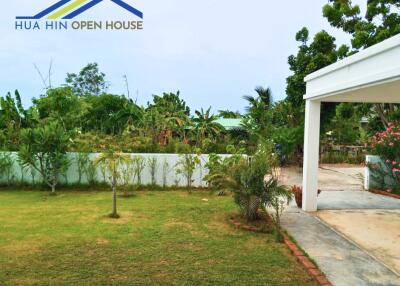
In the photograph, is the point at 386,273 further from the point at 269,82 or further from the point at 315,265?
the point at 269,82

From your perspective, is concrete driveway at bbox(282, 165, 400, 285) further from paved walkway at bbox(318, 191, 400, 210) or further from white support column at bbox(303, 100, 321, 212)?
white support column at bbox(303, 100, 321, 212)

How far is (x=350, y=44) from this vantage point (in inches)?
511

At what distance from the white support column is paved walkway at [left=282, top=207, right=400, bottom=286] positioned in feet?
2.82

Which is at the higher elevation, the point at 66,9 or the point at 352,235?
the point at 66,9

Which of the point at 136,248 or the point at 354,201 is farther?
the point at 354,201

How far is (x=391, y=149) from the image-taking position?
10.4 m

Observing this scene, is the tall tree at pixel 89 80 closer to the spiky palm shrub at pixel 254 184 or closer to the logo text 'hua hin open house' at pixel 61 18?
the logo text 'hua hin open house' at pixel 61 18

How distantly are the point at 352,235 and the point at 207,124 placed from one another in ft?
33.0

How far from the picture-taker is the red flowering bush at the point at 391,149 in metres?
10.2

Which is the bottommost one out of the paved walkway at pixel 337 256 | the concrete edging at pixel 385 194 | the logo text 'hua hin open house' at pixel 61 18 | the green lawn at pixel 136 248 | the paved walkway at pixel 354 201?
the green lawn at pixel 136 248

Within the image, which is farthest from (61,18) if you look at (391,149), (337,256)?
(391,149)

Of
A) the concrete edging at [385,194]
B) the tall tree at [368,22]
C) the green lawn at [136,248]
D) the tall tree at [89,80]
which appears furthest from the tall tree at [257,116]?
the tall tree at [89,80]

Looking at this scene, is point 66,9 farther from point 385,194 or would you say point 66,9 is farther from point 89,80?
point 89,80

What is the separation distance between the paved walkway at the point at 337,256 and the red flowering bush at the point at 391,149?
4.83 meters
